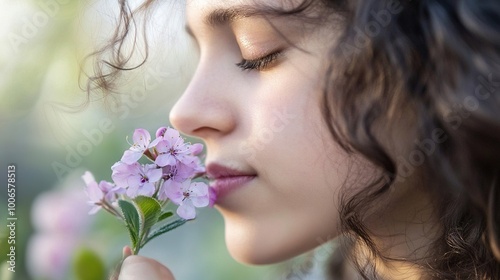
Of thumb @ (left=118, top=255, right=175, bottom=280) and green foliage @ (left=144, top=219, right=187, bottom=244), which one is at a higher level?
green foliage @ (left=144, top=219, right=187, bottom=244)

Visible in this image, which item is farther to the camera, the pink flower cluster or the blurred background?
the blurred background

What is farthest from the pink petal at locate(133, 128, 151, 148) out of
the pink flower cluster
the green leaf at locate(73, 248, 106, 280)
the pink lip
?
the green leaf at locate(73, 248, 106, 280)

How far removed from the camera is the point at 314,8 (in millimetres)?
862

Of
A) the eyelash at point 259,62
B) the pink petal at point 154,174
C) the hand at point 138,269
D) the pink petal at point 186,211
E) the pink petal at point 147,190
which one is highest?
the eyelash at point 259,62

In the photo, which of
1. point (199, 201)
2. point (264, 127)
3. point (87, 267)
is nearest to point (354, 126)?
point (264, 127)

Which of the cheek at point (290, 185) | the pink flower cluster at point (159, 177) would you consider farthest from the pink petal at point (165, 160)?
the cheek at point (290, 185)

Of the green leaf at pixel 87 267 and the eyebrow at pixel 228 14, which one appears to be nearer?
the eyebrow at pixel 228 14

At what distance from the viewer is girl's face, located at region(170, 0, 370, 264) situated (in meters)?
0.87

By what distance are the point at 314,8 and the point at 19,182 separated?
109 centimetres

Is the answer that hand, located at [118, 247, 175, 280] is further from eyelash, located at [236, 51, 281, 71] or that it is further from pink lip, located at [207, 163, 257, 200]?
eyelash, located at [236, 51, 281, 71]

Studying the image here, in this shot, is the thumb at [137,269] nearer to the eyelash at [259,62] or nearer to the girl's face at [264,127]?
the girl's face at [264,127]

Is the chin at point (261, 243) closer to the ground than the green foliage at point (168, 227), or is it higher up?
closer to the ground

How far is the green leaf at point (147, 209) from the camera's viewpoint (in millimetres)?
835

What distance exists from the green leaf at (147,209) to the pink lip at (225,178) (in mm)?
127
